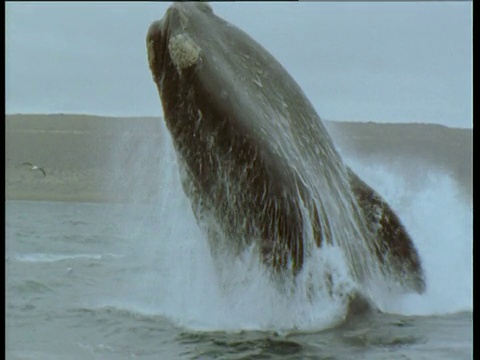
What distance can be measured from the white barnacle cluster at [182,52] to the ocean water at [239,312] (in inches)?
27.3

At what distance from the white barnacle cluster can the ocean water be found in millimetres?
694

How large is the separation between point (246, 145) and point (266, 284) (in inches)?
38.4

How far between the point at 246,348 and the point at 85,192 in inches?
1477

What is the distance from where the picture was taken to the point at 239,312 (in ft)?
20.7

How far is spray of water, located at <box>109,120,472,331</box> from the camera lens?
5883 millimetres

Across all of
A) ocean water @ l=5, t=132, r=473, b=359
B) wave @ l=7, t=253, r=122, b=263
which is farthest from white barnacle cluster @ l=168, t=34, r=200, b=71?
wave @ l=7, t=253, r=122, b=263

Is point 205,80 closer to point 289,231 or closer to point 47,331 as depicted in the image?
point 289,231

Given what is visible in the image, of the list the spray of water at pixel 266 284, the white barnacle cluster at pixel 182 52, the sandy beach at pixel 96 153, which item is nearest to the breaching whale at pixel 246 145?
the white barnacle cluster at pixel 182 52

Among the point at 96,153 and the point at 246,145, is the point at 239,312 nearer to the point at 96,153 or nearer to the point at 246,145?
the point at 246,145

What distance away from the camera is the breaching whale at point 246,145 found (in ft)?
17.8

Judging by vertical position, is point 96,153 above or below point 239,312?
above

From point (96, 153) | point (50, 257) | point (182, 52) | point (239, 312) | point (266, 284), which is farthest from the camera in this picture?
point (96, 153)

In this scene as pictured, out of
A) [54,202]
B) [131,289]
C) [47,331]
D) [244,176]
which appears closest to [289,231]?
[244,176]

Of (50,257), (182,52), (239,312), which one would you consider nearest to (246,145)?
(182,52)
